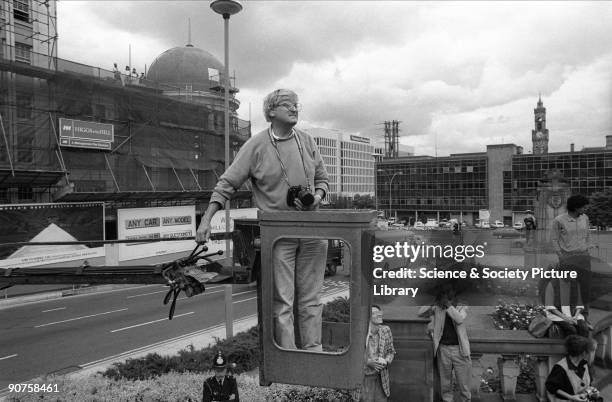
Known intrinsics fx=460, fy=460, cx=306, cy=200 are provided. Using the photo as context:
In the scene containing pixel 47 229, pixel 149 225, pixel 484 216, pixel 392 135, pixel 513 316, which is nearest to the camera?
pixel 513 316

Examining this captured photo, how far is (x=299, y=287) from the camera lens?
338 cm

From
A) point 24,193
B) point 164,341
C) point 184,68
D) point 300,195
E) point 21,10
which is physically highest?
point 184,68

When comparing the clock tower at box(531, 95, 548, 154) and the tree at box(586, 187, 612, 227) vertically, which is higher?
the clock tower at box(531, 95, 548, 154)

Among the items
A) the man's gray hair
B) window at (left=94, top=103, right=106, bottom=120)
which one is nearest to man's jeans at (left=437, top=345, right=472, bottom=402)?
the man's gray hair

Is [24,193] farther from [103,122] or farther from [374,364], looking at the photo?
[374,364]

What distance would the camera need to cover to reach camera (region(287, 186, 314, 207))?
3.32 m

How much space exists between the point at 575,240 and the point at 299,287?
445 cm

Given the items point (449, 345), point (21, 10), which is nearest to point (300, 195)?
point (449, 345)

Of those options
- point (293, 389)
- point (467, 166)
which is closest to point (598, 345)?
point (293, 389)

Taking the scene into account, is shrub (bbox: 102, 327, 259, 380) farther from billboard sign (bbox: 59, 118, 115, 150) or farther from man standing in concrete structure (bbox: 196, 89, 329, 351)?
billboard sign (bbox: 59, 118, 115, 150)

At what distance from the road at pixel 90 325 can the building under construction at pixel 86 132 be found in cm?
718

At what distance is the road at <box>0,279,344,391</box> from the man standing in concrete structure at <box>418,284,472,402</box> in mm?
10408

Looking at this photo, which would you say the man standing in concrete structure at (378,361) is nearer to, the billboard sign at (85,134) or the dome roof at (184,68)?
the billboard sign at (85,134)

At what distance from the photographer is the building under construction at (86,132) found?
2561 centimetres
